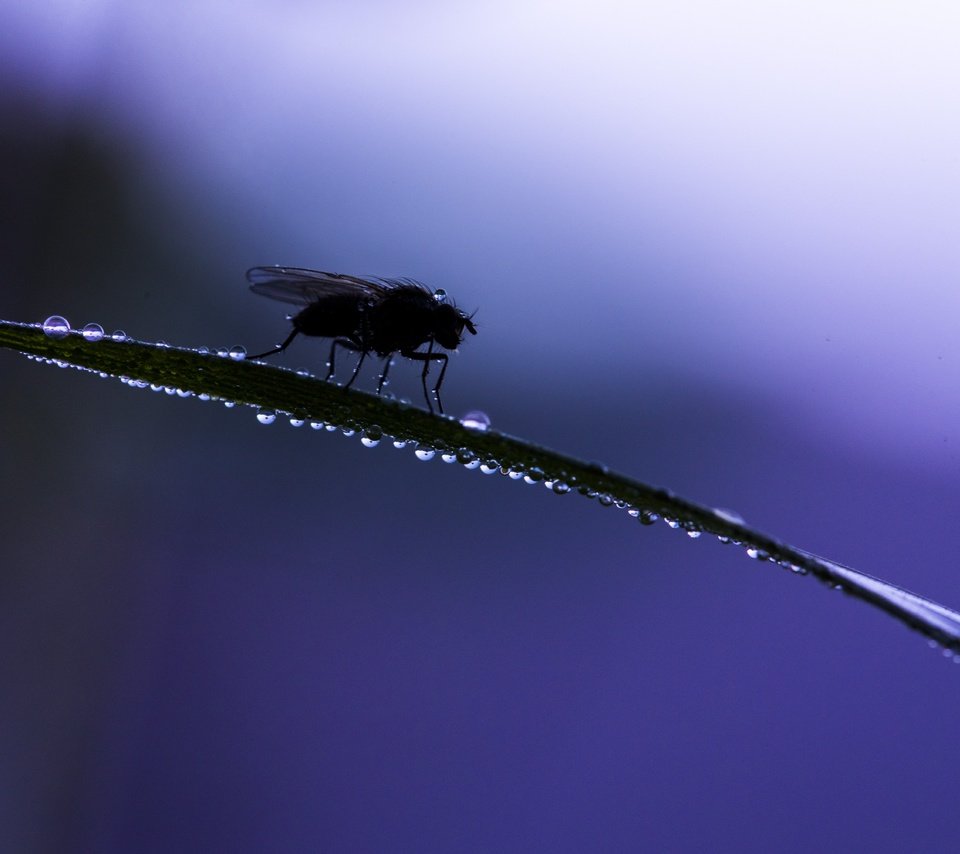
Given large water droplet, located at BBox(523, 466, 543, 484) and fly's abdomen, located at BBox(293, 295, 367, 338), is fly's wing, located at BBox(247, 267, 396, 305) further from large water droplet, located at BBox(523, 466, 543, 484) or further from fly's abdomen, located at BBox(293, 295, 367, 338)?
large water droplet, located at BBox(523, 466, 543, 484)

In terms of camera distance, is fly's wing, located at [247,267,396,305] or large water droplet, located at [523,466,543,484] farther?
fly's wing, located at [247,267,396,305]

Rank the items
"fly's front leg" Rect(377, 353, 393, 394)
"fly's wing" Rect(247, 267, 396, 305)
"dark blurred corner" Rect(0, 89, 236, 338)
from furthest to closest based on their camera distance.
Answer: "dark blurred corner" Rect(0, 89, 236, 338), "fly's wing" Rect(247, 267, 396, 305), "fly's front leg" Rect(377, 353, 393, 394)

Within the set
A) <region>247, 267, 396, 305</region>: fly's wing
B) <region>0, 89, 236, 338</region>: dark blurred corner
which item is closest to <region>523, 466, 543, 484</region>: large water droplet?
<region>247, 267, 396, 305</region>: fly's wing

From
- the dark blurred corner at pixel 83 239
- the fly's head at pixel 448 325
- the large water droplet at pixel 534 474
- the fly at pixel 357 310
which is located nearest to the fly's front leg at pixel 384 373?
the fly at pixel 357 310

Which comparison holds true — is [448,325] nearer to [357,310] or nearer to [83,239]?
[357,310]

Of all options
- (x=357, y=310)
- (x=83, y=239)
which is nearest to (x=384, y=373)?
(x=357, y=310)

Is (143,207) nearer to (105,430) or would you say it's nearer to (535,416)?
(105,430)

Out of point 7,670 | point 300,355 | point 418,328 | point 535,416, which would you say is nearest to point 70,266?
point 300,355

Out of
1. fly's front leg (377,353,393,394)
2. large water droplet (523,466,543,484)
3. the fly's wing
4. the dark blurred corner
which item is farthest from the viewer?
the dark blurred corner
